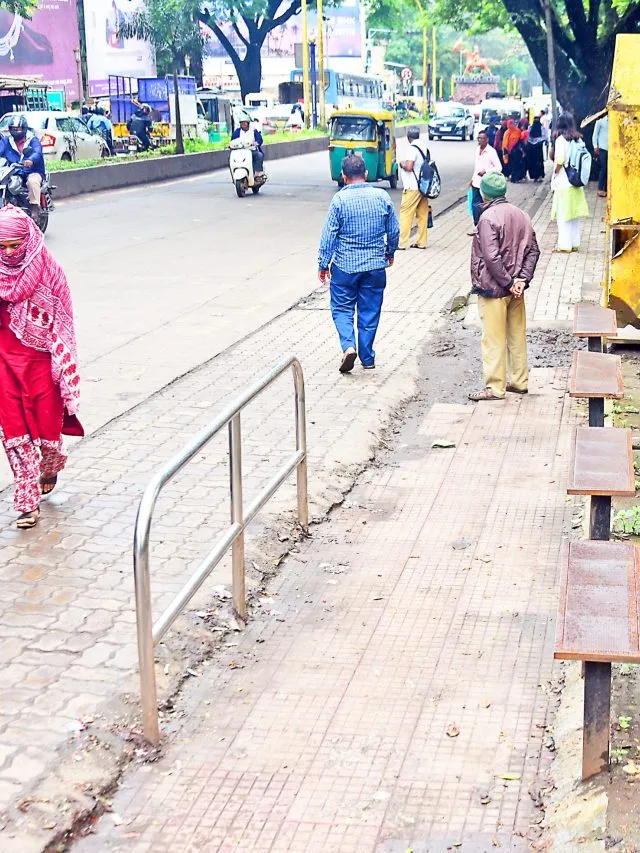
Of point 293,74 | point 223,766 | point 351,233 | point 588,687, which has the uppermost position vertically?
point 293,74

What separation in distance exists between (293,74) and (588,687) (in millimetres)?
77550

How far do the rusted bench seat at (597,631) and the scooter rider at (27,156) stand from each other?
48.1 ft

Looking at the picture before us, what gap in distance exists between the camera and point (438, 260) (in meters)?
16.1

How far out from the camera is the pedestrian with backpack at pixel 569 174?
14.4 metres

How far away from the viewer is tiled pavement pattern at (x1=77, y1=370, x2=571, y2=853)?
11.9 feet

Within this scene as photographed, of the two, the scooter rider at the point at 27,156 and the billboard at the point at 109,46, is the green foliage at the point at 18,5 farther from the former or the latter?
the billboard at the point at 109,46

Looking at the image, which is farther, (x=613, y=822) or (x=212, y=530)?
(x=212, y=530)

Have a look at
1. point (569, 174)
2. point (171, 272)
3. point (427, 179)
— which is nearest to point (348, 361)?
point (171, 272)

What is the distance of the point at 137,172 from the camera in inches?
1193

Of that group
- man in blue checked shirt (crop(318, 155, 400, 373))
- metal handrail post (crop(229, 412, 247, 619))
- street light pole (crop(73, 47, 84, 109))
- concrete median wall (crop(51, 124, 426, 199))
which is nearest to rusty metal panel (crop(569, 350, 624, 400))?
man in blue checked shirt (crop(318, 155, 400, 373))

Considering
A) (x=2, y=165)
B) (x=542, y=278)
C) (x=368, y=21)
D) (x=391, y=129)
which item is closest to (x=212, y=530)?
(x=542, y=278)

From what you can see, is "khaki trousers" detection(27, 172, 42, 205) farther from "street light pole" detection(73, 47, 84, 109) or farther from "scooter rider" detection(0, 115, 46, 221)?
"street light pole" detection(73, 47, 84, 109)

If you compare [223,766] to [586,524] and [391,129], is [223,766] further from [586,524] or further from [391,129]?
[391,129]

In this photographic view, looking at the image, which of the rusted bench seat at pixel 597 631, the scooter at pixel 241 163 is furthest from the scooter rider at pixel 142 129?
the rusted bench seat at pixel 597 631
